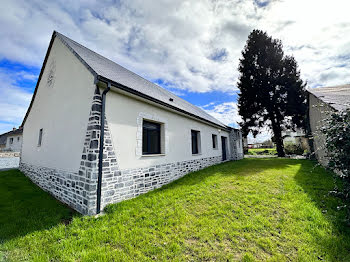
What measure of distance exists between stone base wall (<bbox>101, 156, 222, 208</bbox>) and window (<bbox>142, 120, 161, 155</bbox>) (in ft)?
2.17

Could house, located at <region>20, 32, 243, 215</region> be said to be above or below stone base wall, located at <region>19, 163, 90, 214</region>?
above

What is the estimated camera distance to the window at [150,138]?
17.8 ft

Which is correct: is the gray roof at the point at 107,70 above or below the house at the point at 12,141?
above

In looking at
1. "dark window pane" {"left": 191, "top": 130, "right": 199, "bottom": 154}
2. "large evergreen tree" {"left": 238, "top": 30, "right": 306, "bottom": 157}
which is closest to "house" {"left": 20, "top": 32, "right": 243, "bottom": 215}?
"dark window pane" {"left": 191, "top": 130, "right": 199, "bottom": 154}

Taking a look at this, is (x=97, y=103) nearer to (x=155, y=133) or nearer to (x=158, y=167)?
(x=155, y=133)

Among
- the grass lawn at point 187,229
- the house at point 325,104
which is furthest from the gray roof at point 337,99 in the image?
the grass lawn at point 187,229

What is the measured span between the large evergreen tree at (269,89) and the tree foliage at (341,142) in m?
14.1

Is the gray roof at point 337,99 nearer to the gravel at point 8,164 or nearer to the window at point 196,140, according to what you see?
the window at point 196,140

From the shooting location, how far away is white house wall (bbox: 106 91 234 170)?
429 cm

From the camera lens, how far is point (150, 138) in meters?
5.69

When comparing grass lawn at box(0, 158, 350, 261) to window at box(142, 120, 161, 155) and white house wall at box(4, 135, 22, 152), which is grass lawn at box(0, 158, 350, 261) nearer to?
window at box(142, 120, 161, 155)

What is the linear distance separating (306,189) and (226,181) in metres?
2.55

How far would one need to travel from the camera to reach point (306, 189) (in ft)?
15.9

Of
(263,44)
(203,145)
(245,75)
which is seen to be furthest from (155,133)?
(263,44)
